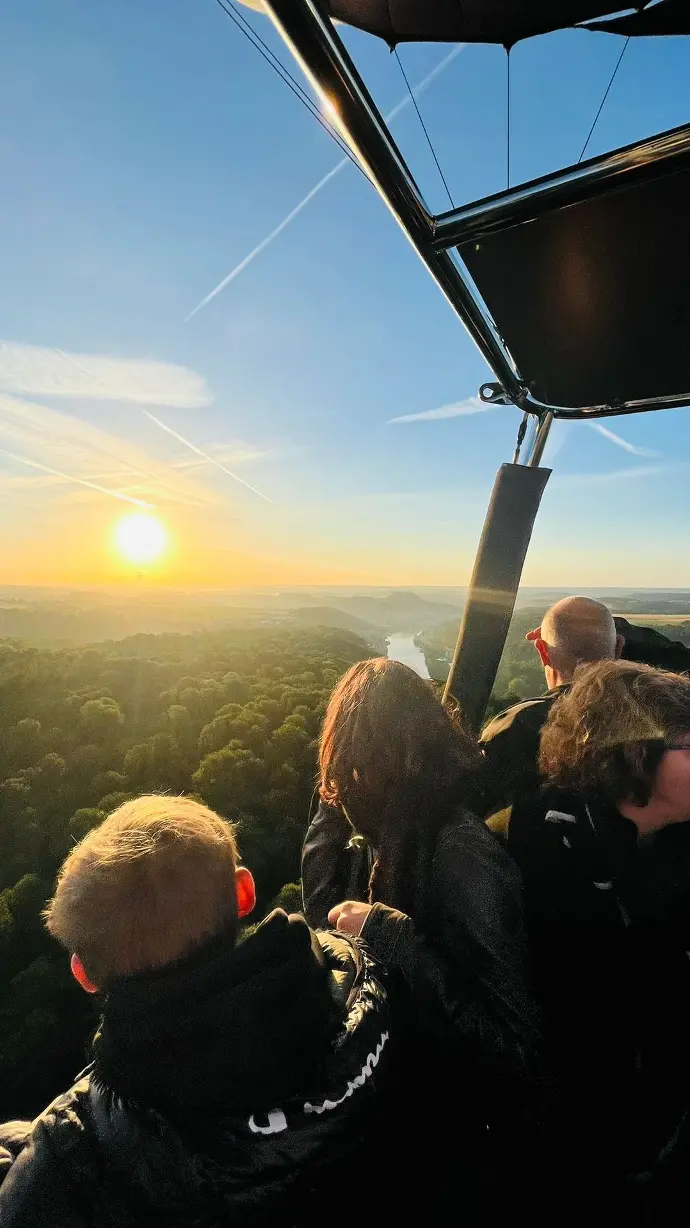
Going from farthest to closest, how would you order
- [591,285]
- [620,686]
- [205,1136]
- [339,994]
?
[620,686] → [591,285] → [339,994] → [205,1136]

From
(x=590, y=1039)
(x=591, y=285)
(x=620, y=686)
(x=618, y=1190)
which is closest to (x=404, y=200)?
(x=591, y=285)

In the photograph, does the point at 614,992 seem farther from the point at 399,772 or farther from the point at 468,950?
the point at 399,772

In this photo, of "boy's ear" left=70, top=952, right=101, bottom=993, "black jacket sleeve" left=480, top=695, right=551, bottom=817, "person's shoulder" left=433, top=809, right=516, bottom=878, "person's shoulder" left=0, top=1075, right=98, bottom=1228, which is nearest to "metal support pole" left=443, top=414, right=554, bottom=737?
"black jacket sleeve" left=480, top=695, right=551, bottom=817

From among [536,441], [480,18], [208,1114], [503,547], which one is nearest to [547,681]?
[503,547]

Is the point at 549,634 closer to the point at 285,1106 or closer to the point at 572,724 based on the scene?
the point at 572,724

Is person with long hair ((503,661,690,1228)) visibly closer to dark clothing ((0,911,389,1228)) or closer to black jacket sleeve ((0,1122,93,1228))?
dark clothing ((0,911,389,1228))
